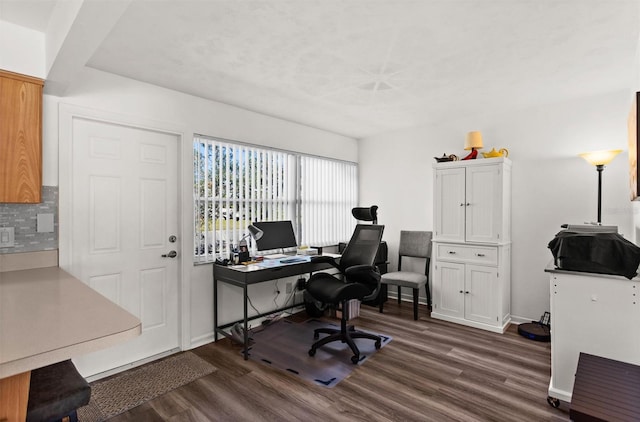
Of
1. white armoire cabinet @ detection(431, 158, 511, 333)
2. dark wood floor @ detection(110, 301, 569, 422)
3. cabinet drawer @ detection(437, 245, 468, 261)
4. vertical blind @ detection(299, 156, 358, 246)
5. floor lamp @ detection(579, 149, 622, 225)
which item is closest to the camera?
dark wood floor @ detection(110, 301, 569, 422)

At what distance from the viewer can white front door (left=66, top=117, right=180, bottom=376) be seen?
2.61 metres

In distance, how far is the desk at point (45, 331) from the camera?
931 mm

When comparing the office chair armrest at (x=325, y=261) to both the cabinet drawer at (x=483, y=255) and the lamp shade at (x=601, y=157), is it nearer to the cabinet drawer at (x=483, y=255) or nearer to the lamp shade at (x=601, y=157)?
the cabinet drawer at (x=483, y=255)

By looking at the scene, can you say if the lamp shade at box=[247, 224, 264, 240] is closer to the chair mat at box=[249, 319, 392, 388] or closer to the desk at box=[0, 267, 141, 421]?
the chair mat at box=[249, 319, 392, 388]

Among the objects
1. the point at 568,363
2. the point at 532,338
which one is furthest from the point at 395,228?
the point at 568,363

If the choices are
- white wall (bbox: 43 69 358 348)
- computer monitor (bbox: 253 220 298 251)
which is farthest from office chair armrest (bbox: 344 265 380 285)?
white wall (bbox: 43 69 358 348)

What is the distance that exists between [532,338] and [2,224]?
458 centimetres

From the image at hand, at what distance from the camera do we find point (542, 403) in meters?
2.25

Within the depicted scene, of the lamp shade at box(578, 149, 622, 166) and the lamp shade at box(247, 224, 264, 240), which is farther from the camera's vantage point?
the lamp shade at box(247, 224, 264, 240)

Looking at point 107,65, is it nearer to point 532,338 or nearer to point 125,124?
point 125,124

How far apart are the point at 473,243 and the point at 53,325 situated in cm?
373

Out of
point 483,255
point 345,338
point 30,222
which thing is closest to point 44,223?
point 30,222

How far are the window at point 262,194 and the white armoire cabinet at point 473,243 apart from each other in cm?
153

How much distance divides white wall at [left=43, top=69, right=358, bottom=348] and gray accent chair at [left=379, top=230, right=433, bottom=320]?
1.44 metres
